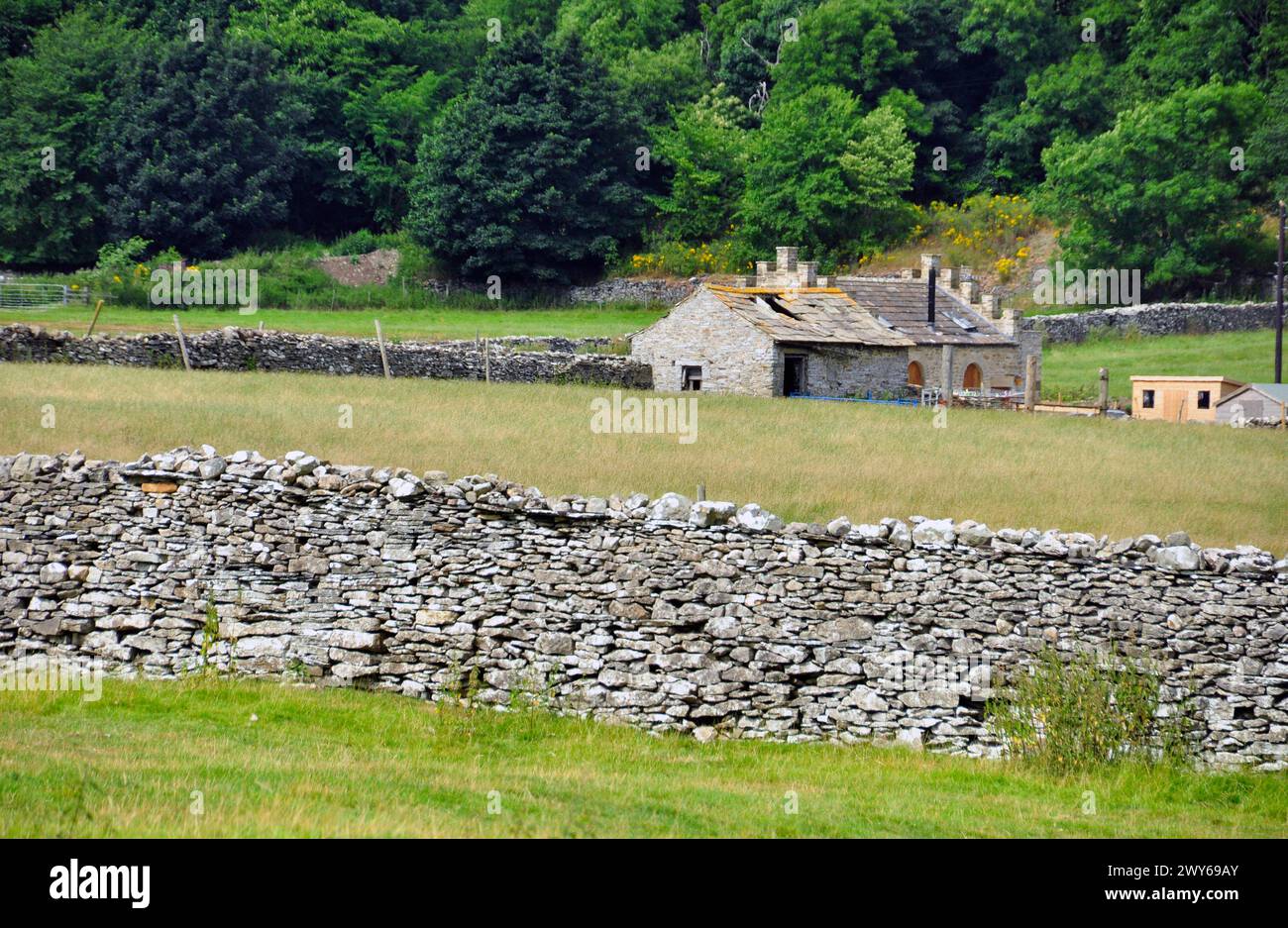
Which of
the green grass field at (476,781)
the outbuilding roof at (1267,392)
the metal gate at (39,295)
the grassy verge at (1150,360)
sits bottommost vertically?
the green grass field at (476,781)

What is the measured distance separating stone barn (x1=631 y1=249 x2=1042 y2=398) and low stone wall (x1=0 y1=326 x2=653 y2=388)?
1556mm


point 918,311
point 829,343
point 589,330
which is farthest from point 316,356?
point 918,311

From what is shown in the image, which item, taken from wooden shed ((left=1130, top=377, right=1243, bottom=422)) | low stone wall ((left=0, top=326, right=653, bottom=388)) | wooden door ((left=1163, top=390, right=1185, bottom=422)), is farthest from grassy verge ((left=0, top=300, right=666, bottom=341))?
wooden door ((left=1163, top=390, right=1185, bottom=422))

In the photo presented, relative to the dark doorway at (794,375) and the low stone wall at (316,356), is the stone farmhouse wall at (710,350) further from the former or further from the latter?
the dark doorway at (794,375)

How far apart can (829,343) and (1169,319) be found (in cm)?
2232

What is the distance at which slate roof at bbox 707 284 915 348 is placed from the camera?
39.1 m

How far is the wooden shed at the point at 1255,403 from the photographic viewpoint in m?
34.2

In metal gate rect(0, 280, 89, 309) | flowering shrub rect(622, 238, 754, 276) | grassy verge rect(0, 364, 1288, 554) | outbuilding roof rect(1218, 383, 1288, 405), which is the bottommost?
grassy verge rect(0, 364, 1288, 554)

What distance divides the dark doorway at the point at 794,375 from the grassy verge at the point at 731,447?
841 centimetres

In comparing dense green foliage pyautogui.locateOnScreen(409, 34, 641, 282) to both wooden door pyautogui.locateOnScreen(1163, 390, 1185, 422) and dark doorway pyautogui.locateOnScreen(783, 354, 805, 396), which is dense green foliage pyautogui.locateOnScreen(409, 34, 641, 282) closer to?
dark doorway pyautogui.locateOnScreen(783, 354, 805, 396)

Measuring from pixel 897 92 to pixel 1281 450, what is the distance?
46.7m

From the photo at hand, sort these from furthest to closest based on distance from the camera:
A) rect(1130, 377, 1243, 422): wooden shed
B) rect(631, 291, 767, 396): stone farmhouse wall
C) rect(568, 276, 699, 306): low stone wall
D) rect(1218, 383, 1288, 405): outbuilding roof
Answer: rect(568, 276, 699, 306): low stone wall < rect(631, 291, 767, 396): stone farmhouse wall < rect(1130, 377, 1243, 422): wooden shed < rect(1218, 383, 1288, 405): outbuilding roof

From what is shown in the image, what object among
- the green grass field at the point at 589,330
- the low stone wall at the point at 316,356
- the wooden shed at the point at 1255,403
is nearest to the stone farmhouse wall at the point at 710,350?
the low stone wall at the point at 316,356
